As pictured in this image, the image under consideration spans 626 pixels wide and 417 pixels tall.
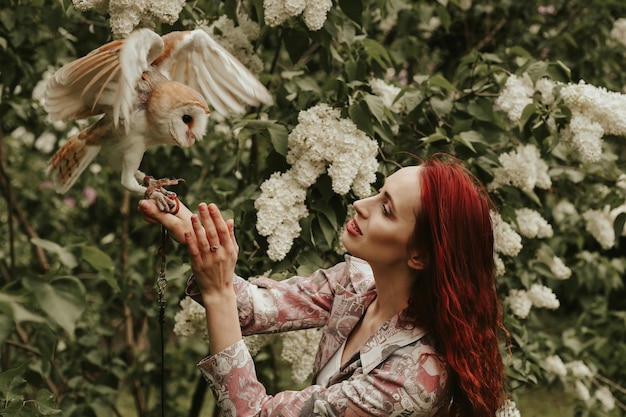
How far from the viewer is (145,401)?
11.4 ft

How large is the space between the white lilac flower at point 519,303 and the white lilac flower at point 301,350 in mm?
766

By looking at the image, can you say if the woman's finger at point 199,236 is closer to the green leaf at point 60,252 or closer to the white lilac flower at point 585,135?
the green leaf at point 60,252

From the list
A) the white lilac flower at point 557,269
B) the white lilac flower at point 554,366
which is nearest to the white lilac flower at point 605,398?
the white lilac flower at point 554,366

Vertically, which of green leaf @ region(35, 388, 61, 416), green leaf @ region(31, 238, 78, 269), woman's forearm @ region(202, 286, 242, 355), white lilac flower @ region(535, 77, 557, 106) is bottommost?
green leaf @ region(35, 388, 61, 416)

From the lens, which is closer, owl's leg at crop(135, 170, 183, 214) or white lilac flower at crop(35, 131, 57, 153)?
owl's leg at crop(135, 170, 183, 214)

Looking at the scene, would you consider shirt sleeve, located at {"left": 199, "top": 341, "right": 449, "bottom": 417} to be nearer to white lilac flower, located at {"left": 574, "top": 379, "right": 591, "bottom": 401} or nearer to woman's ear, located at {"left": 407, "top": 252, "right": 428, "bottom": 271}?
woman's ear, located at {"left": 407, "top": 252, "right": 428, "bottom": 271}

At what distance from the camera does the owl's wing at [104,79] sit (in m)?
1.17

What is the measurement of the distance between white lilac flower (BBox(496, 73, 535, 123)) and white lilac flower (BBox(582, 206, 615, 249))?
32.2 inches

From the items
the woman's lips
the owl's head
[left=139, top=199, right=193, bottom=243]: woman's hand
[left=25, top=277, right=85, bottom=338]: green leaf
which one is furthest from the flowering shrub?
the woman's lips

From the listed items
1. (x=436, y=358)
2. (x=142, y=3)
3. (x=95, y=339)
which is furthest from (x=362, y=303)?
(x=95, y=339)

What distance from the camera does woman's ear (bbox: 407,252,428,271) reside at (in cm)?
157

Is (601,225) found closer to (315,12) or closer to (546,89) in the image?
(546,89)

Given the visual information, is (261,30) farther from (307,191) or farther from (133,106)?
(133,106)

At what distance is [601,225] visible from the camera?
113 inches
